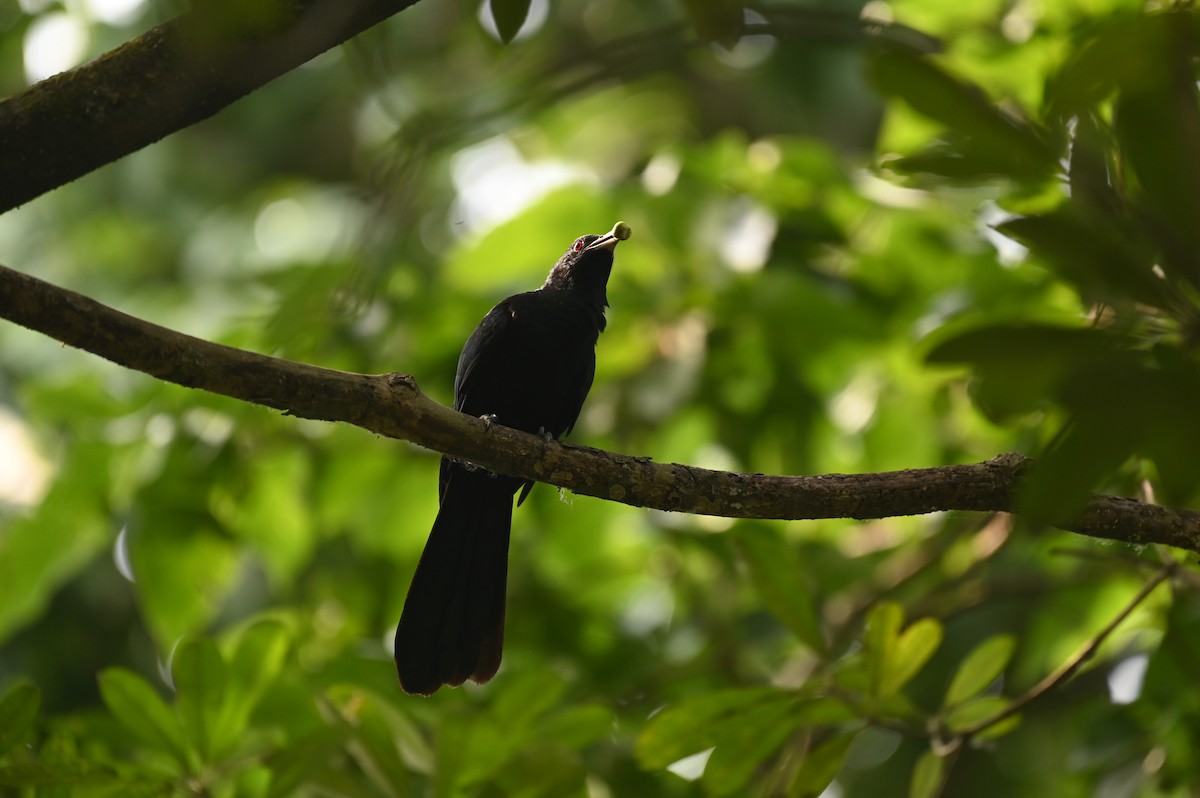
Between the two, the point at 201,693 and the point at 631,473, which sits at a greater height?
the point at 631,473

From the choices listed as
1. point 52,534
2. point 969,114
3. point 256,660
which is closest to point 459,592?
point 256,660

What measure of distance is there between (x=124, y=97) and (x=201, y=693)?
1.55m

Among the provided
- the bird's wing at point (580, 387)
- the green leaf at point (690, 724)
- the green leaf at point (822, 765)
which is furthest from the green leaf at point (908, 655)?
the bird's wing at point (580, 387)

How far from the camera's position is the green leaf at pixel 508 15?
178 centimetres

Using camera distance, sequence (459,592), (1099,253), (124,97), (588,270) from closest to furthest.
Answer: (1099,253) → (124,97) → (459,592) → (588,270)

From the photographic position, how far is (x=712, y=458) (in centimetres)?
445

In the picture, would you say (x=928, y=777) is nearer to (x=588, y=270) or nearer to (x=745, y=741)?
(x=745, y=741)

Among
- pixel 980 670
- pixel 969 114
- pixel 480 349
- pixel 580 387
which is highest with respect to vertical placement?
pixel 969 114

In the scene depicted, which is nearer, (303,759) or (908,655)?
(303,759)

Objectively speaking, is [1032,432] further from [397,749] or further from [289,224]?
[289,224]

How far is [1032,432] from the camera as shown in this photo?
352 centimetres

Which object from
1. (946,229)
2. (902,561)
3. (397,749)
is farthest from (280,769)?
(946,229)

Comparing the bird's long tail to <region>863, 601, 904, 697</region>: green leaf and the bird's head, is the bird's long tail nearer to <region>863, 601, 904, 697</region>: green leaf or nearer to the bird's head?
the bird's head

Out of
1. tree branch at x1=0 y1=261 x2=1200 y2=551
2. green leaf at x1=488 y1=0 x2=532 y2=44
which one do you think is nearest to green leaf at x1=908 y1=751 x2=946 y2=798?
tree branch at x1=0 y1=261 x2=1200 y2=551
